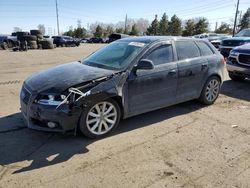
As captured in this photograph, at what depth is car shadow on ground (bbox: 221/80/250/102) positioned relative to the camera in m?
6.74

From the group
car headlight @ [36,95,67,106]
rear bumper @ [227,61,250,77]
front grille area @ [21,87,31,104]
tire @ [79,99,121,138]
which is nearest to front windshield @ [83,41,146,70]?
tire @ [79,99,121,138]

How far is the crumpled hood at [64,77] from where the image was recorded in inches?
153

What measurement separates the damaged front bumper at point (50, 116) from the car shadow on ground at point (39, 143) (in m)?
0.28

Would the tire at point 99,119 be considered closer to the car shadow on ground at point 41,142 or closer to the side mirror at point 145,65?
the car shadow on ground at point 41,142

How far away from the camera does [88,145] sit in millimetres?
3912

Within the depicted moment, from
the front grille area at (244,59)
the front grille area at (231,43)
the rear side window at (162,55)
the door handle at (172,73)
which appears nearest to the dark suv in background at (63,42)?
the front grille area at (231,43)

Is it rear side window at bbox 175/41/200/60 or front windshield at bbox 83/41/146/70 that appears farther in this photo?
rear side window at bbox 175/41/200/60

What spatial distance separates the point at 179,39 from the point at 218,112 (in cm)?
177

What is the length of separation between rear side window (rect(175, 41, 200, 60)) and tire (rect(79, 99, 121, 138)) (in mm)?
1840

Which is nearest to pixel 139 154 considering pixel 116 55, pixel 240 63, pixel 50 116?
pixel 50 116

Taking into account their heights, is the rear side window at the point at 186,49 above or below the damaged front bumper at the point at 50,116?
above

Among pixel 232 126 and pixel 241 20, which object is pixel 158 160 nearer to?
pixel 232 126

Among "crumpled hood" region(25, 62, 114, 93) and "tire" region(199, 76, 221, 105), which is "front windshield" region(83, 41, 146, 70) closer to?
"crumpled hood" region(25, 62, 114, 93)

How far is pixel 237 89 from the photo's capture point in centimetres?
745
